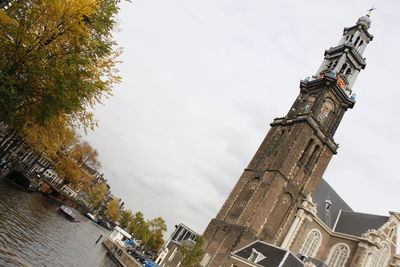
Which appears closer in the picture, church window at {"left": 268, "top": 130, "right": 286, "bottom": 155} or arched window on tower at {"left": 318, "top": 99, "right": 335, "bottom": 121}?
church window at {"left": 268, "top": 130, "right": 286, "bottom": 155}

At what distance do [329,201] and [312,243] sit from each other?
6188 millimetres

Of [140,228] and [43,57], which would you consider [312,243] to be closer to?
[43,57]

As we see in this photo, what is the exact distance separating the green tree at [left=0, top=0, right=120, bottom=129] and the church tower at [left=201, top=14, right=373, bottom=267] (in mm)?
23677

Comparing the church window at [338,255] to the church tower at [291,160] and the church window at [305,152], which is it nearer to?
the church tower at [291,160]

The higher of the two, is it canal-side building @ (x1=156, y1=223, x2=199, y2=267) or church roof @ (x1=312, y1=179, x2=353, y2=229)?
church roof @ (x1=312, y1=179, x2=353, y2=229)

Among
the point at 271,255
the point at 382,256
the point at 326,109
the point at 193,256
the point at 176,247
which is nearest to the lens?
the point at 271,255

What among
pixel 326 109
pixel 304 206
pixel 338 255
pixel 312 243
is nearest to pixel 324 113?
pixel 326 109

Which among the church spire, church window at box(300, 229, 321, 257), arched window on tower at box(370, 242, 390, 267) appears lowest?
church window at box(300, 229, 321, 257)

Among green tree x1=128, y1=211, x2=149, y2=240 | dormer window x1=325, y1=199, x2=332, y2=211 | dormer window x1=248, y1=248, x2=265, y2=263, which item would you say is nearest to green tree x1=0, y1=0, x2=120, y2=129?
dormer window x1=248, y1=248, x2=265, y2=263

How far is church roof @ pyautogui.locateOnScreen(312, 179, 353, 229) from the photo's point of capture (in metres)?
35.8

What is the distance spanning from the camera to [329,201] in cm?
3719

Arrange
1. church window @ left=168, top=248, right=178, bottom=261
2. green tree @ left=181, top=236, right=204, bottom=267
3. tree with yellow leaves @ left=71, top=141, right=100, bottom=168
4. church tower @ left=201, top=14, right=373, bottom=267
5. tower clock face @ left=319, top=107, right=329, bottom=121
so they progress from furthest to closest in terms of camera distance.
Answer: tree with yellow leaves @ left=71, top=141, right=100, bottom=168 → church window @ left=168, top=248, right=178, bottom=261 → tower clock face @ left=319, top=107, right=329, bottom=121 → church tower @ left=201, top=14, right=373, bottom=267 → green tree @ left=181, top=236, right=204, bottom=267

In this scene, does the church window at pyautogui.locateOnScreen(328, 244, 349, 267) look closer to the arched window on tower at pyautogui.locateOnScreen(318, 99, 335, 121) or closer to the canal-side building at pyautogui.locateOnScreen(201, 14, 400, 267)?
the canal-side building at pyautogui.locateOnScreen(201, 14, 400, 267)

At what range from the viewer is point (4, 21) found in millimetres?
9391
